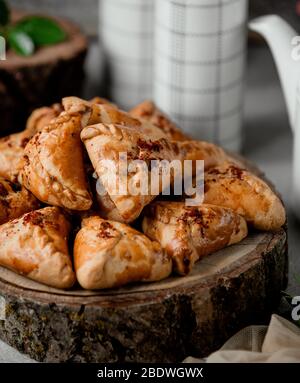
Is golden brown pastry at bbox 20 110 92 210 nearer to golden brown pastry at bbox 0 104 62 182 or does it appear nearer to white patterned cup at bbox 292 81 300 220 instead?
golden brown pastry at bbox 0 104 62 182

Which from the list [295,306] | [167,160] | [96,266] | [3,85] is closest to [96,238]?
[96,266]

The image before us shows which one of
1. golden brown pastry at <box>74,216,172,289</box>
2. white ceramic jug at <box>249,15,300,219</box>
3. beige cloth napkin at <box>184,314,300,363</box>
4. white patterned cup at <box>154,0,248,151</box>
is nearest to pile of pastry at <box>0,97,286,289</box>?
golden brown pastry at <box>74,216,172,289</box>

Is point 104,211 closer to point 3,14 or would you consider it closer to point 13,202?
point 13,202

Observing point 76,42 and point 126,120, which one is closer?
point 126,120

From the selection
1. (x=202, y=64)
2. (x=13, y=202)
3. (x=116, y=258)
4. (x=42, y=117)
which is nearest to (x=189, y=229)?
(x=116, y=258)

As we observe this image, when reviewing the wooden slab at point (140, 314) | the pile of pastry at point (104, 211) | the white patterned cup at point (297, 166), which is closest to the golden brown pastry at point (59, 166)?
the pile of pastry at point (104, 211)

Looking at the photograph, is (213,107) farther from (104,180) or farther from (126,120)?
(104,180)
